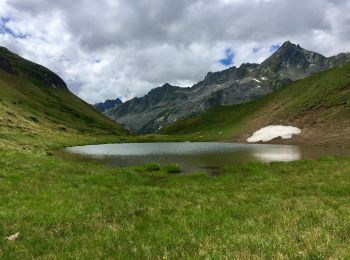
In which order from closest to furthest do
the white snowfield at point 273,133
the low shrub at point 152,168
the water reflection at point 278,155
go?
the low shrub at point 152,168, the water reflection at point 278,155, the white snowfield at point 273,133

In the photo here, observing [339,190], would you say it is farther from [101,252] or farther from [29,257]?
[29,257]

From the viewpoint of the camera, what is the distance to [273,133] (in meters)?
129

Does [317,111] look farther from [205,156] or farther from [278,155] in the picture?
[205,156]

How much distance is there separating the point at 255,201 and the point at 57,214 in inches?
419

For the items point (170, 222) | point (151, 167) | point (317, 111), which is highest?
point (317, 111)

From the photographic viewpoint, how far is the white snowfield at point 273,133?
400 ft

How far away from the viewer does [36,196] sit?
20.5m

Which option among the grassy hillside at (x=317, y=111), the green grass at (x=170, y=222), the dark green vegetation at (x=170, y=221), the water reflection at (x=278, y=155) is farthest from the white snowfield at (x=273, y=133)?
the green grass at (x=170, y=222)

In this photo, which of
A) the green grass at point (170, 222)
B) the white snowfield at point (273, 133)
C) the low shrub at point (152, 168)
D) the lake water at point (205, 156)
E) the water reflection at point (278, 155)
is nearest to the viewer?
the green grass at point (170, 222)

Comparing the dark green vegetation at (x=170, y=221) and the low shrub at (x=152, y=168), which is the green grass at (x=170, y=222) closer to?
the dark green vegetation at (x=170, y=221)

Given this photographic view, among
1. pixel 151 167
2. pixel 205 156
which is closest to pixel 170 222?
pixel 151 167

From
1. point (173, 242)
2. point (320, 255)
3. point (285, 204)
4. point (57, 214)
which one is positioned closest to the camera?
point (320, 255)

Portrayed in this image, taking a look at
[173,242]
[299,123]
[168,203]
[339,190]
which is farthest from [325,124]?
[173,242]

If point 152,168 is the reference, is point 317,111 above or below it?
above
